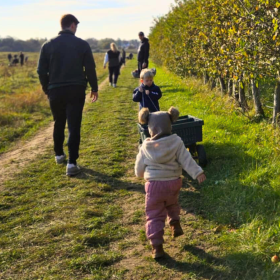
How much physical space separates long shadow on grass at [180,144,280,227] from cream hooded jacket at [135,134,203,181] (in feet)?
2.79

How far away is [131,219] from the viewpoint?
3.92m

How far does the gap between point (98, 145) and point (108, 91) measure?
30.3 ft

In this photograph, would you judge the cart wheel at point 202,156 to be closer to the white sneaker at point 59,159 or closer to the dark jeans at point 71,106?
the dark jeans at point 71,106

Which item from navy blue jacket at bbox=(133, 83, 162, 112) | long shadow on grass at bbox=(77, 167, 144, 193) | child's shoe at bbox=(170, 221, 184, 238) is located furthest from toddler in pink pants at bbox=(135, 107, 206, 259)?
navy blue jacket at bbox=(133, 83, 162, 112)

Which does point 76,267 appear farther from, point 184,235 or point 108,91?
point 108,91

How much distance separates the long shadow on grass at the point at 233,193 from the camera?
371 cm

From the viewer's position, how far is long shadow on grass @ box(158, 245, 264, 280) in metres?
2.86

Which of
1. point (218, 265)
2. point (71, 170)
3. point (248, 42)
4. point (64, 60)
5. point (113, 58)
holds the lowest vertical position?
point (218, 265)

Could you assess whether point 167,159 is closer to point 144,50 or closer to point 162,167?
point 162,167

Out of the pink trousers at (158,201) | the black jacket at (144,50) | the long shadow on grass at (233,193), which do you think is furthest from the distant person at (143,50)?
the pink trousers at (158,201)

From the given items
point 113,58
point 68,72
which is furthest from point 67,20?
point 113,58

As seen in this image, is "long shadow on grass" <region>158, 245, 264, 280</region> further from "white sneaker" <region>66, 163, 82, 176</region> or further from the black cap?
the black cap

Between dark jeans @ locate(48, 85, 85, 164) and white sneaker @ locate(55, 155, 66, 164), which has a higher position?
dark jeans @ locate(48, 85, 85, 164)

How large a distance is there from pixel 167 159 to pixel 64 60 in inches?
108
